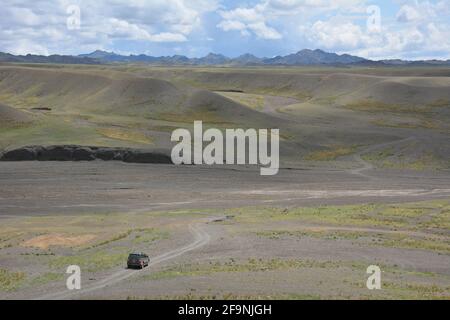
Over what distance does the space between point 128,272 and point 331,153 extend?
239 feet

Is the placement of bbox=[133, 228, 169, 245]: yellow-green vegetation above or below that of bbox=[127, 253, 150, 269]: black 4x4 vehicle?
below

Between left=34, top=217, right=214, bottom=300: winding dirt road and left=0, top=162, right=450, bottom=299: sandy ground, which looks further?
left=0, top=162, right=450, bottom=299: sandy ground

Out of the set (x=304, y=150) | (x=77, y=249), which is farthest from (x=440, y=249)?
(x=304, y=150)

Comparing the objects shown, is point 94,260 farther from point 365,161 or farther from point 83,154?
point 365,161

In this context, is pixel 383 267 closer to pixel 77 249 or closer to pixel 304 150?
pixel 77 249

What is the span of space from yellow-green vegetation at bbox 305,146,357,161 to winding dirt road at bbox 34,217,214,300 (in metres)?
54.0

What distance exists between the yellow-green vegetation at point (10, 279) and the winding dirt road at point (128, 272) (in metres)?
3.81

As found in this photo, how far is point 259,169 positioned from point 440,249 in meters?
47.7

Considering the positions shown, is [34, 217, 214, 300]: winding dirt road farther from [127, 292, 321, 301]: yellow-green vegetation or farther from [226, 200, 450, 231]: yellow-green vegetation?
[226, 200, 450, 231]: yellow-green vegetation

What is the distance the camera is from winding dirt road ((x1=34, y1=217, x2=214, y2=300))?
30.3m

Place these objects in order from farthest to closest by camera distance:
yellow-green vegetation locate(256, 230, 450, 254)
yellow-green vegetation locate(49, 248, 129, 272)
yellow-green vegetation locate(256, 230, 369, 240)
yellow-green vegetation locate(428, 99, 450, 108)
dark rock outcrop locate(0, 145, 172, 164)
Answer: yellow-green vegetation locate(428, 99, 450, 108), dark rock outcrop locate(0, 145, 172, 164), yellow-green vegetation locate(256, 230, 369, 240), yellow-green vegetation locate(256, 230, 450, 254), yellow-green vegetation locate(49, 248, 129, 272)

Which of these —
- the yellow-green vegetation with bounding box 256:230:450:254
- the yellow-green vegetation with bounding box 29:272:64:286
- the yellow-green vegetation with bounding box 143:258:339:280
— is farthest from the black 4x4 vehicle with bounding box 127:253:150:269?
the yellow-green vegetation with bounding box 256:230:450:254

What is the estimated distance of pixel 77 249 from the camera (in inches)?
1725
